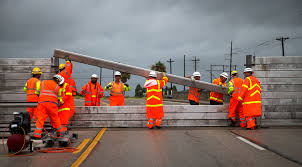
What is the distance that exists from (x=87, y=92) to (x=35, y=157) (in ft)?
18.6

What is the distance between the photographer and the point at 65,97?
7.78m

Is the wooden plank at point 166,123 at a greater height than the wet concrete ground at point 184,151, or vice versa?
the wooden plank at point 166,123

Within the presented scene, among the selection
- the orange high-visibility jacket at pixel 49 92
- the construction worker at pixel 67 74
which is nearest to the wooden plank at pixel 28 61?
the construction worker at pixel 67 74

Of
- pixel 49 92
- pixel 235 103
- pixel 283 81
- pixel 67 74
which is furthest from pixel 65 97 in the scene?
pixel 283 81

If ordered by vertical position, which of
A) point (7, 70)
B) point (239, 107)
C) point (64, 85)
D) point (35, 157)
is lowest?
point (35, 157)

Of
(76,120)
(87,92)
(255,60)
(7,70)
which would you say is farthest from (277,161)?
(7,70)

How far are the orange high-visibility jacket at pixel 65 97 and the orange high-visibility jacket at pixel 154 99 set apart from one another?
2.70 metres

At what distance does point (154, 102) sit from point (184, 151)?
146 inches

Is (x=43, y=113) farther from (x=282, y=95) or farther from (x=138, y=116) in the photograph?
(x=282, y=95)

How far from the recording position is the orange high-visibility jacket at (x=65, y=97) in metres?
7.33

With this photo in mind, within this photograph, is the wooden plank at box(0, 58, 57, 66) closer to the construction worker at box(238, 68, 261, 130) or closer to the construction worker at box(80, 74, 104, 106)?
the construction worker at box(80, 74, 104, 106)

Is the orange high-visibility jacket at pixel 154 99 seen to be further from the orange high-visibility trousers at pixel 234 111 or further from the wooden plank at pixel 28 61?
the wooden plank at pixel 28 61

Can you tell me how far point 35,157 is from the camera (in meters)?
5.64

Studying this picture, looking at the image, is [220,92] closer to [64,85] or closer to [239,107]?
[239,107]
